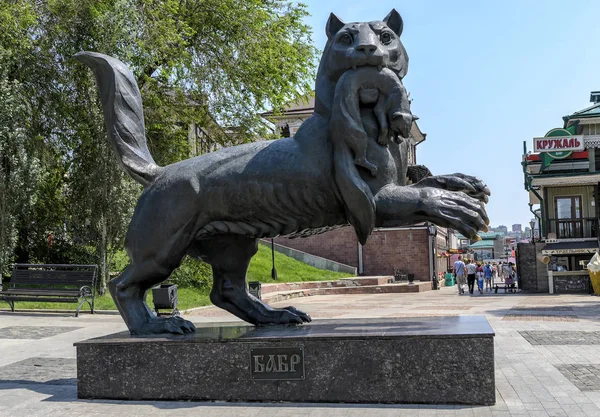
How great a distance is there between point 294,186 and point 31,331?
7.38 m

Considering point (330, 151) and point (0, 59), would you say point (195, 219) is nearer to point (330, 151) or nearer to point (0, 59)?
point (330, 151)

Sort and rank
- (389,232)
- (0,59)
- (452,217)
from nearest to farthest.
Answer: (452,217)
(0,59)
(389,232)

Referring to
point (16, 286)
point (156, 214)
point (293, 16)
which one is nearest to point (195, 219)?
point (156, 214)

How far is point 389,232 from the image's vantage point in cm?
3578

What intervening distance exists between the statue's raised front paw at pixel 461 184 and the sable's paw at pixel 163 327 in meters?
2.27

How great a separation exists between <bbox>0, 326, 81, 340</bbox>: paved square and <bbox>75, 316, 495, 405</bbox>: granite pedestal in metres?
5.41

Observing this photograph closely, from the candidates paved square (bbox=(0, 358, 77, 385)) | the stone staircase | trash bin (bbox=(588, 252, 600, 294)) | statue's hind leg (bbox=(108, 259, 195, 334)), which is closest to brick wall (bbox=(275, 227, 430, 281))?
the stone staircase

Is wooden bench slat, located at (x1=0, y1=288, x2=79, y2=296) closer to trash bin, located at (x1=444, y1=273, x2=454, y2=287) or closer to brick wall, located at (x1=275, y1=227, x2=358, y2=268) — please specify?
brick wall, located at (x1=275, y1=227, x2=358, y2=268)

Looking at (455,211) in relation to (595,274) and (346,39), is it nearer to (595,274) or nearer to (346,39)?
(346,39)

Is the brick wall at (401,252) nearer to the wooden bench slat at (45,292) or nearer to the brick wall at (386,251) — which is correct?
the brick wall at (386,251)

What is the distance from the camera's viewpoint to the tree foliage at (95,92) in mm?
16703

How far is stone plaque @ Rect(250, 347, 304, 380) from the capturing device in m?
4.79

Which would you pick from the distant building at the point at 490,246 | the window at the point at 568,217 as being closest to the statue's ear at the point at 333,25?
the window at the point at 568,217

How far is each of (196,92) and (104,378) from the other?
51.1ft
